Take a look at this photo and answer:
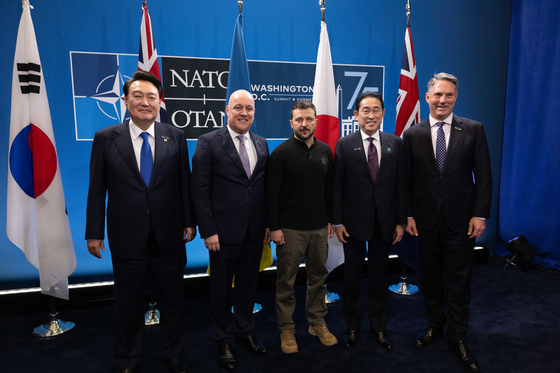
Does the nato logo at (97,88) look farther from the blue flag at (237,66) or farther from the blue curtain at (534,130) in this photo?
the blue curtain at (534,130)

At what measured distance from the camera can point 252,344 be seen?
2.36 m

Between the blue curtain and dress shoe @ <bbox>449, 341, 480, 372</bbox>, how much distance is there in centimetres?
264

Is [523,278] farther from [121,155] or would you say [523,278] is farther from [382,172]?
[121,155]

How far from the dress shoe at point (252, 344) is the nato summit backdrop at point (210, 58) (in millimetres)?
1270

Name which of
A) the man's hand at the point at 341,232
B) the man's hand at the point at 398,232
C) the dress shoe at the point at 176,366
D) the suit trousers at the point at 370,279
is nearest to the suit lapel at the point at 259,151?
the man's hand at the point at 341,232

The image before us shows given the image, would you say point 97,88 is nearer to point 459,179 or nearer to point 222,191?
point 222,191

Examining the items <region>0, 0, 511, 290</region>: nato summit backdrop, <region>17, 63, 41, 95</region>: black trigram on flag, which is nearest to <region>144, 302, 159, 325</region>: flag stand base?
<region>0, 0, 511, 290</region>: nato summit backdrop

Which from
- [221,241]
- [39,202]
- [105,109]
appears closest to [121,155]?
[221,241]

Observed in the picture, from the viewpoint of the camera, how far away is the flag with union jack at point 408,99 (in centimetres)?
335

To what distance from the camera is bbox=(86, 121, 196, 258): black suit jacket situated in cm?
194

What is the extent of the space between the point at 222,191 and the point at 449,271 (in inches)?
68.6

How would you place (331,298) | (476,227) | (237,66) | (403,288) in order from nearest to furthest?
(476,227)
(237,66)
(331,298)
(403,288)

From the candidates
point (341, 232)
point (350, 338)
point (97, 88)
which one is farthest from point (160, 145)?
point (350, 338)

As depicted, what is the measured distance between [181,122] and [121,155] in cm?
141
